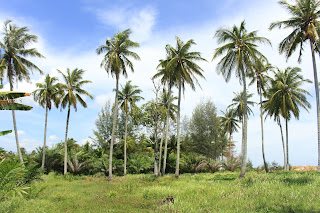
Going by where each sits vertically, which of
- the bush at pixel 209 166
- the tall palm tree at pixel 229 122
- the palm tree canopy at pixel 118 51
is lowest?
the bush at pixel 209 166

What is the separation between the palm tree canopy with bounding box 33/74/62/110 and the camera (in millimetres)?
27080

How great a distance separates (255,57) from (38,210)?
56.4 ft

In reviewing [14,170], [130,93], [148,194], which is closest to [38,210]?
[14,170]

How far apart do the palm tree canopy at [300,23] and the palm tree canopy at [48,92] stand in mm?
23529

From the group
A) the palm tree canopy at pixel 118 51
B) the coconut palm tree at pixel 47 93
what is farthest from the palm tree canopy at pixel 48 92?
the palm tree canopy at pixel 118 51

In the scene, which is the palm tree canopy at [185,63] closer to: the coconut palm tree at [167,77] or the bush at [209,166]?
the coconut palm tree at [167,77]

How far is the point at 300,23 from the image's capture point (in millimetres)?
18750

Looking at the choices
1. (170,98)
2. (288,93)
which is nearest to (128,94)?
(170,98)

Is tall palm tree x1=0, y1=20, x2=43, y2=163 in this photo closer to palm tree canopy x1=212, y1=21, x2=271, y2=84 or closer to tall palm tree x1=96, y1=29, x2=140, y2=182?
tall palm tree x1=96, y1=29, x2=140, y2=182

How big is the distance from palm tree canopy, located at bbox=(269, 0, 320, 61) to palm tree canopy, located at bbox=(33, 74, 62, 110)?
77.2ft

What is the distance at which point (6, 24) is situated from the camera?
66.4 ft

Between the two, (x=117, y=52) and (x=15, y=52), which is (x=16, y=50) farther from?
(x=117, y=52)

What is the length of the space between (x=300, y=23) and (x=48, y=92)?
2638 cm

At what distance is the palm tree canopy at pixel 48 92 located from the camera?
2708 cm
